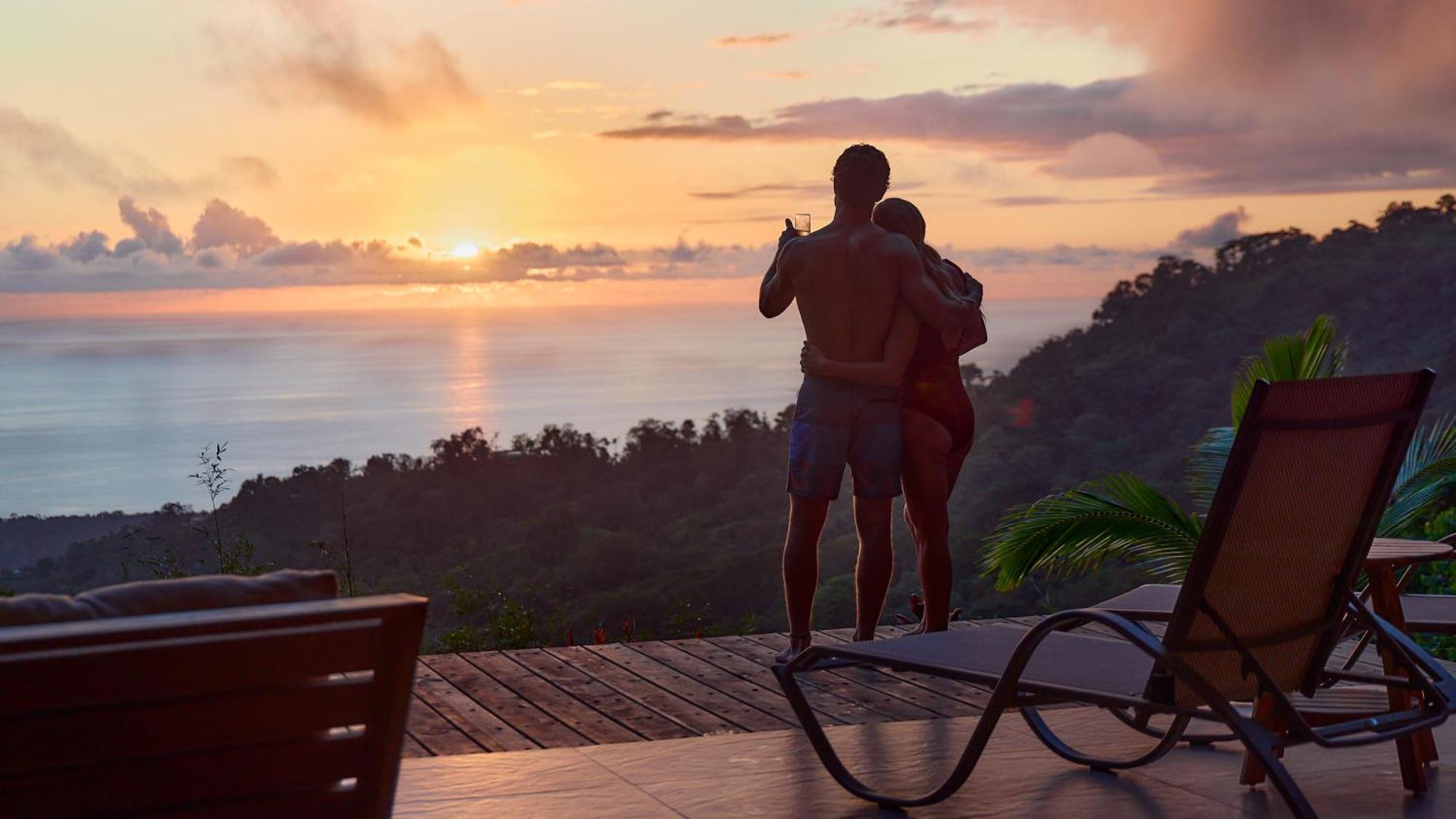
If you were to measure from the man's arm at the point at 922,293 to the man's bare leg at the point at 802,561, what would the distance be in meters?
0.76

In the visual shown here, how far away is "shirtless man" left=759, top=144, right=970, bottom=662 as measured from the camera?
17.8 ft

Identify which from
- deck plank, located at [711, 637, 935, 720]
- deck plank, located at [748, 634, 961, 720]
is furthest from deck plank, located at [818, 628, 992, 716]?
deck plank, located at [711, 637, 935, 720]

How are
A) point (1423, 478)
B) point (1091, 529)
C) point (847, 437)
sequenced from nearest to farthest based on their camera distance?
point (847, 437)
point (1091, 529)
point (1423, 478)

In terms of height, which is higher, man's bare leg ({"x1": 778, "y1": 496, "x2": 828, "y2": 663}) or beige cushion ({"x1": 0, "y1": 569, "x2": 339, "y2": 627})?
beige cushion ({"x1": 0, "y1": 569, "x2": 339, "y2": 627})

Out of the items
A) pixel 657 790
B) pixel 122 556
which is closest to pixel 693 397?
pixel 122 556

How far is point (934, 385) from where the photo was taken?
223 inches

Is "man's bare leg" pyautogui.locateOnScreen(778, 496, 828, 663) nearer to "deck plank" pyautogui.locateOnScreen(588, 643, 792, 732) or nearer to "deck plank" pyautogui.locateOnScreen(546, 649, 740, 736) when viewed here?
"deck plank" pyautogui.locateOnScreen(588, 643, 792, 732)

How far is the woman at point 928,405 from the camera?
215 inches

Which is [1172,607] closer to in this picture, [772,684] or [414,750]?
[772,684]

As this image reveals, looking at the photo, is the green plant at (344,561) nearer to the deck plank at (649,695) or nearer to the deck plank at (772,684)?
the deck plank at (649,695)

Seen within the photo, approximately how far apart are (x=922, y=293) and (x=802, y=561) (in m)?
1.04

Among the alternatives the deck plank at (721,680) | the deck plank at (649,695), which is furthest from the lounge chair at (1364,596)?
the deck plank at (649,695)

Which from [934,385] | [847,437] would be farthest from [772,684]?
[934,385]

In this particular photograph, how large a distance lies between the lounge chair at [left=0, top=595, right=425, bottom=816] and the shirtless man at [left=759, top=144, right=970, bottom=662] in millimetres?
3257
